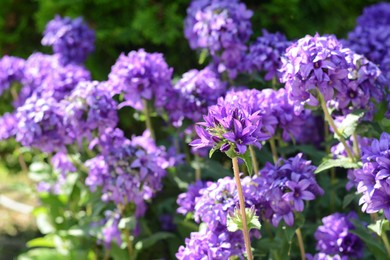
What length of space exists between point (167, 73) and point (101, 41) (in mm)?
1861

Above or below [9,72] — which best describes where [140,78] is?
below

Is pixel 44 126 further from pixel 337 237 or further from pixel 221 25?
pixel 337 237

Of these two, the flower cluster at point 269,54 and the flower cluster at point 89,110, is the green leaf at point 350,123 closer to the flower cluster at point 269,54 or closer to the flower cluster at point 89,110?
the flower cluster at point 269,54

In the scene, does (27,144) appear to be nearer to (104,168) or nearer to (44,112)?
(44,112)

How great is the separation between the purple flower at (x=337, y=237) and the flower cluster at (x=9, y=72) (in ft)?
6.82

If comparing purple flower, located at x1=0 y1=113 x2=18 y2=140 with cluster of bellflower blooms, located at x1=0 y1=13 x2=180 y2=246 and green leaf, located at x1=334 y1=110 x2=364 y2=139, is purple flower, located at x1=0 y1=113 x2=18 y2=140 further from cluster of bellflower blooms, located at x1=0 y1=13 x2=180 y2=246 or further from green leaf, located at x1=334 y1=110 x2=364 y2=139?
green leaf, located at x1=334 y1=110 x2=364 y2=139

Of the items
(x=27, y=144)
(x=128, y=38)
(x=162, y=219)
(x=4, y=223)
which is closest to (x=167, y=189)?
(x=162, y=219)

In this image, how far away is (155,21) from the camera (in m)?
4.54

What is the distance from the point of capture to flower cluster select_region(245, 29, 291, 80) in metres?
3.12

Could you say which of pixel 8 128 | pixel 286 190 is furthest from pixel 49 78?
pixel 286 190

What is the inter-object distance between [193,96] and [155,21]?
1.58 metres

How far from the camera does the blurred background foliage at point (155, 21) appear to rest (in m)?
4.53

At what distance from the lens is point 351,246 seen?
265 cm

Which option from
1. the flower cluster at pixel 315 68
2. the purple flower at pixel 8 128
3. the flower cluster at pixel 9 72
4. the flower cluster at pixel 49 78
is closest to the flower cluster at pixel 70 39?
the flower cluster at pixel 49 78
